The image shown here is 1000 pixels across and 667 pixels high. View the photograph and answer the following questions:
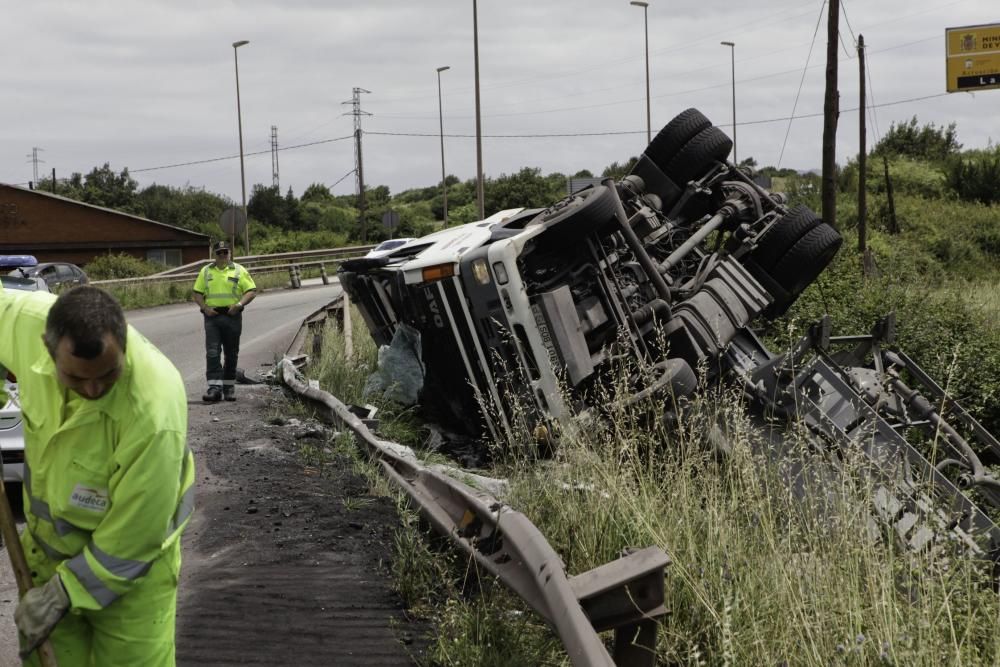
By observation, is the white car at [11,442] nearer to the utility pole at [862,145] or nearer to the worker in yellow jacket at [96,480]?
the worker in yellow jacket at [96,480]

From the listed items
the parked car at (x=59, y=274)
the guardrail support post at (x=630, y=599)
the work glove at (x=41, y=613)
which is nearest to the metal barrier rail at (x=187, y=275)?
the parked car at (x=59, y=274)

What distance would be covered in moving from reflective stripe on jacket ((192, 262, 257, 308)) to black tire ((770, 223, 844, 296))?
545 centimetres

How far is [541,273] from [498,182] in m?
48.1

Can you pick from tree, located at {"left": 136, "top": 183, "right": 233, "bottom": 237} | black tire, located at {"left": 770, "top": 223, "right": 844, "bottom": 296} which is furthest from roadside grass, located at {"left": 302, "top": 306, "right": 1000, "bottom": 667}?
tree, located at {"left": 136, "top": 183, "right": 233, "bottom": 237}

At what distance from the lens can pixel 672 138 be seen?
410 inches

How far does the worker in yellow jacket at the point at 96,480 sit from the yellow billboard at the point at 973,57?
3964 cm

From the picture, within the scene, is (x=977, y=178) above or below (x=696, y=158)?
below

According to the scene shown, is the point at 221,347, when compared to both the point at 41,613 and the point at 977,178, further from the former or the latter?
the point at 977,178

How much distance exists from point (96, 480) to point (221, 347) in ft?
29.2

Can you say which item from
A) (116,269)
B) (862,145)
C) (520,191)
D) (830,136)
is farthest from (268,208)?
(830,136)

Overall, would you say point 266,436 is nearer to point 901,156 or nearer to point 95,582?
point 95,582

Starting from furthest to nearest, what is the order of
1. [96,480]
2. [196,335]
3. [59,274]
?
[59,274]
[196,335]
[96,480]

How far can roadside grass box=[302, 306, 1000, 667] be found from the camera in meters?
3.84

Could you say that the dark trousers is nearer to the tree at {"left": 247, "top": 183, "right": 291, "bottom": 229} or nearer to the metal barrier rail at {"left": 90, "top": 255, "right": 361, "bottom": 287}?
the metal barrier rail at {"left": 90, "top": 255, "right": 361, "bottom": 287}
